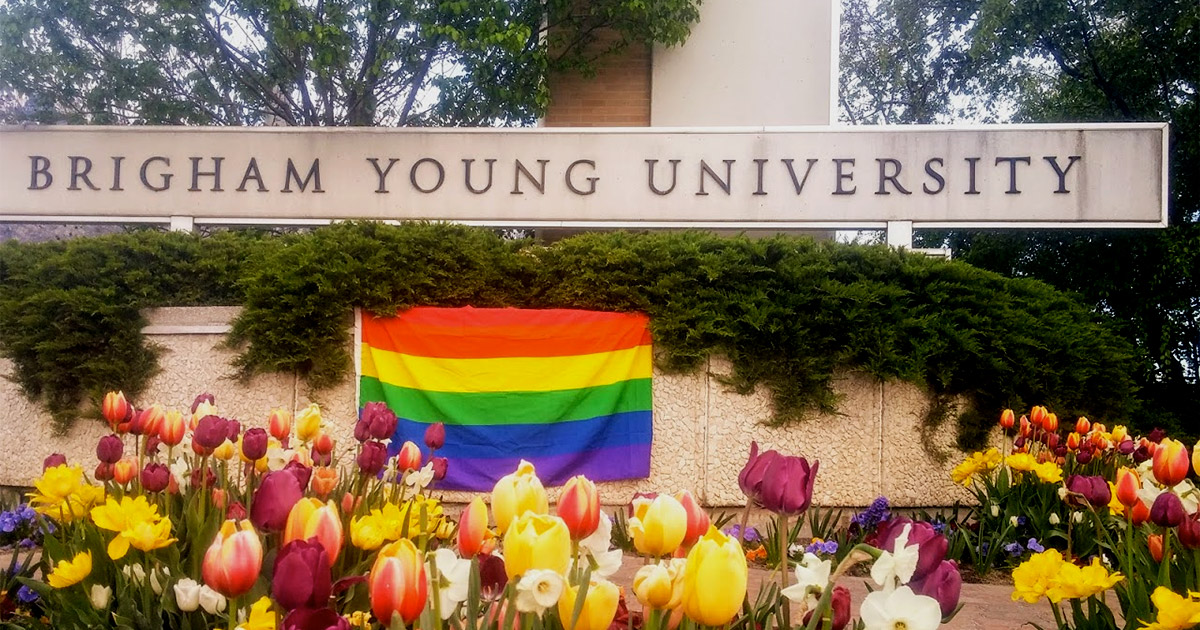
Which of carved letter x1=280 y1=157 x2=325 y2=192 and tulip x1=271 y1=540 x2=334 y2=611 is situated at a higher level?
carved letter x1=280 y1=157 x2=325 y2=192

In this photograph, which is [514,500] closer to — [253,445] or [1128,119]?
[253,445]

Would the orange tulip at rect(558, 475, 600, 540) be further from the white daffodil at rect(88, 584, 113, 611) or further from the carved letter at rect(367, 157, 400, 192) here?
the carved letter at rect(367, 157, 400, 192)

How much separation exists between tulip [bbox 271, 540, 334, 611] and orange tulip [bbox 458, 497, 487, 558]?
0.21 meters

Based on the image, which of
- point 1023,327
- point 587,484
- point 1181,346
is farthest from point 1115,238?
point 587,484

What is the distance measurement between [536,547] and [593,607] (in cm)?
12

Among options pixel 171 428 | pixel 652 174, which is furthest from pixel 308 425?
pixel 652 174

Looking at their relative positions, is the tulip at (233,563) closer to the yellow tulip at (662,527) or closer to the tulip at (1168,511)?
the yellow tulip at (662,527)

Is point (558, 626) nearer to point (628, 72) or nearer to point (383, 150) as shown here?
point (383, 150)

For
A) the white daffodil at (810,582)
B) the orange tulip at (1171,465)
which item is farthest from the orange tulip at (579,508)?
the orange tulip at (1171,465)

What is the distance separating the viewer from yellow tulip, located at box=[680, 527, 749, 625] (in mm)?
1192

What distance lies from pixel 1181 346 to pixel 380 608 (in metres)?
11.5

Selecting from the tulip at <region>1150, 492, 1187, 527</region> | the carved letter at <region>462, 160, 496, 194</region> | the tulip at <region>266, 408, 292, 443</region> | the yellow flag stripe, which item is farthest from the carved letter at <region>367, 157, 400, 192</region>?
the tulip at <region>1150, 492, 1187, 527</region>

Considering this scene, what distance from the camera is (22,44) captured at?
10.3 metres

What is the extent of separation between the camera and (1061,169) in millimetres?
6891
